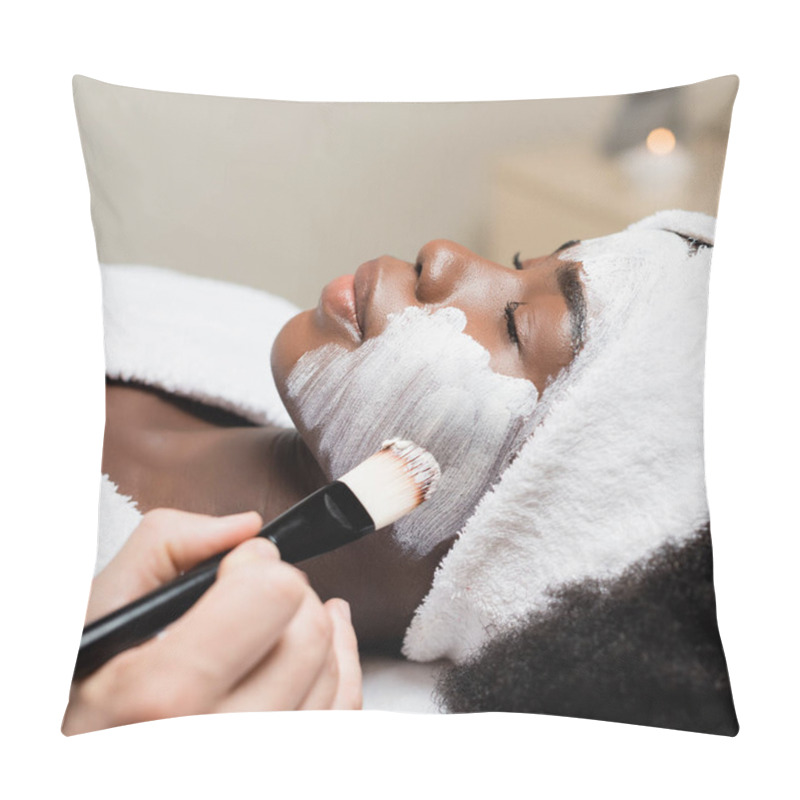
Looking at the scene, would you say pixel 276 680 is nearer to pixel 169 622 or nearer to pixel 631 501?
pixel 169 622

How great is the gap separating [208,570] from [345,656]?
7.9 inches

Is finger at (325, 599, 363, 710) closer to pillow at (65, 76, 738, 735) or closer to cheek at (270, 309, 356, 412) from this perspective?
pillow at (65, 76, 738, 735)

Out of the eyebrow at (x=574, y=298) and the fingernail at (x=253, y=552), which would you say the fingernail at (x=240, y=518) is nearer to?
the fingernail at (x=253, y=552)

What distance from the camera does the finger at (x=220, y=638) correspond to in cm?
97

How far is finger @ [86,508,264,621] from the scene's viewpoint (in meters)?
1.03

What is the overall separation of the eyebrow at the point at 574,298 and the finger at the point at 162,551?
0.45 meters

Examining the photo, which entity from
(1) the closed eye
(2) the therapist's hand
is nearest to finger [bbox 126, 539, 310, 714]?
(2) the therapist's hand

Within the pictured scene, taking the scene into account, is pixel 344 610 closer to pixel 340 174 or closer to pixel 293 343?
pixel 293 343

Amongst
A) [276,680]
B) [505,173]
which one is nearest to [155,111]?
[505,173]

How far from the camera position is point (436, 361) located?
104cm

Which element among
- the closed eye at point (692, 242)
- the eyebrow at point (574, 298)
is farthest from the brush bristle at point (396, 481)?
the closed eye at point (692, 242)

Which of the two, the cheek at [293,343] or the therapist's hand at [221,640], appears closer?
the therapist's hand at [221,640]

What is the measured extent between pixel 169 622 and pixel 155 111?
0.64m

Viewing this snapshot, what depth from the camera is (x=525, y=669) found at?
1.02m
